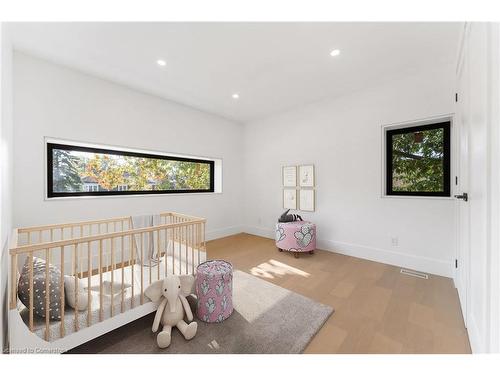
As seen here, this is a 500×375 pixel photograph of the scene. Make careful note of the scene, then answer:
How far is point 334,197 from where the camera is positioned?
318cm

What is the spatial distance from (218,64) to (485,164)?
235cm

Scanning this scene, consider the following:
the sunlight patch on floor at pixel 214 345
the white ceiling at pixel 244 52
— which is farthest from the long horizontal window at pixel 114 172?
the sunlight patch on floor at pixel 214 345

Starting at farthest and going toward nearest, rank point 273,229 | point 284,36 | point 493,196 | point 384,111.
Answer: point 273,229
point 384,111
point 284,36
point 493,196

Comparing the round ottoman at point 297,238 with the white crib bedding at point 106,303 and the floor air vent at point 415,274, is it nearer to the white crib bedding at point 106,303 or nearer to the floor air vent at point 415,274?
the floor air vent at point 415,274

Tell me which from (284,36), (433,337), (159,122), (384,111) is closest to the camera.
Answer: (433,337)

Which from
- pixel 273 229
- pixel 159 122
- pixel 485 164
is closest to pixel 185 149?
pixel 159 122

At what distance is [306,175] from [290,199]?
533 mm

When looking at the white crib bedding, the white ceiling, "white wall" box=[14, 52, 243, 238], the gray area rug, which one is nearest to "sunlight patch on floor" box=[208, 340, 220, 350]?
the gray area rug

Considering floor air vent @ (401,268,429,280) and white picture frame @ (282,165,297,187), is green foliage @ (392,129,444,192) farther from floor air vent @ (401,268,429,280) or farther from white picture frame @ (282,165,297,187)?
white picture frame @ (282,165,297,187)

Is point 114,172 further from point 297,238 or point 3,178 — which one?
point 297,238

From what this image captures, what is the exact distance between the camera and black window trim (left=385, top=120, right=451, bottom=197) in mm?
2398

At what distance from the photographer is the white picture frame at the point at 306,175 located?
11.1ft

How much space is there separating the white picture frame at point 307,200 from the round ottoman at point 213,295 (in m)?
2.15

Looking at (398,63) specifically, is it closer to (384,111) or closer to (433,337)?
(384,111)
